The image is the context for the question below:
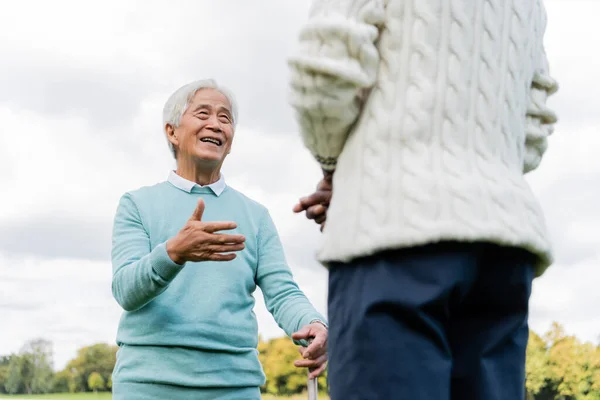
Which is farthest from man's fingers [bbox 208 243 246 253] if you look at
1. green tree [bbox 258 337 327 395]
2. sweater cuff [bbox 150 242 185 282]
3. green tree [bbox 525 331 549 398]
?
green tree [bbox 525 331 549 398]

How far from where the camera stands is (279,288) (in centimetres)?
269

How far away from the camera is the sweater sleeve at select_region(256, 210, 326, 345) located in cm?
258

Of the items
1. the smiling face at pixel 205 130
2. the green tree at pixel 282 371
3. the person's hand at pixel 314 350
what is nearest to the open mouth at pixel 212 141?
the smiling face at pixel 205 130

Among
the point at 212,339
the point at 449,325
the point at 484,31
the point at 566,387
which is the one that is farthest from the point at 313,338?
the point at 566,387

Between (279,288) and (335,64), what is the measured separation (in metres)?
1.27

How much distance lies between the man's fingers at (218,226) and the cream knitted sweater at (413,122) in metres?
0.43

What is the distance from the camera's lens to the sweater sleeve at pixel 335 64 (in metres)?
1.61

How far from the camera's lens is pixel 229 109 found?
9.12 feet

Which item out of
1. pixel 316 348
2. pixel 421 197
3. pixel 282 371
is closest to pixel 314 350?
pixel 316 348

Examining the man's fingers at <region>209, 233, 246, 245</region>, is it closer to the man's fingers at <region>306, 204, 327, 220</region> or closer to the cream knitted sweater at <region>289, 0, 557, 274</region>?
the man's fingers at <region>306, 204, 327, 220</region>

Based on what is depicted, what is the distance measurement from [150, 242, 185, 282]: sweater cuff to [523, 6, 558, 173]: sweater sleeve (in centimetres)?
109

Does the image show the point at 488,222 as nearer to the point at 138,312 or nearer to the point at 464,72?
the point at 464,72

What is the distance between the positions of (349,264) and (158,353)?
1.04 m

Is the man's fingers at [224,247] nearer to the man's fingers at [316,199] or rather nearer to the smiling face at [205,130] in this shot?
the man's fingers at [316,199]
